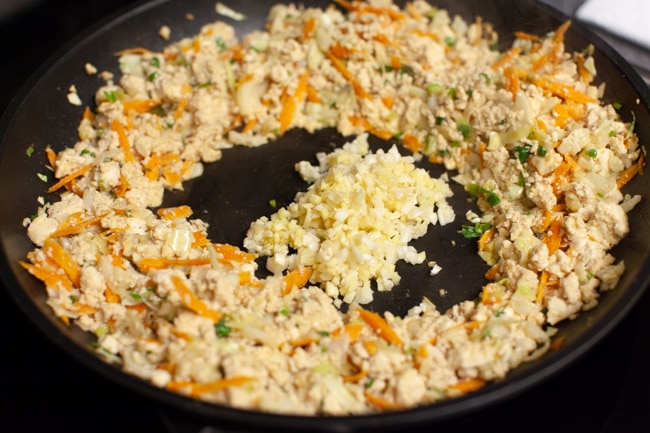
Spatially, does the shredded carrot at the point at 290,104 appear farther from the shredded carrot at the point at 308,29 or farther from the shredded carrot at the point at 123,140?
the shredded carrot at the point at 123,140

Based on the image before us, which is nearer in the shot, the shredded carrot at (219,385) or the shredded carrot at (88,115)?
the shredded carrot at (219,385)

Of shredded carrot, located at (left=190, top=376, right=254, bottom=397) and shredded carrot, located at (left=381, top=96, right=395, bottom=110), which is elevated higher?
shredded carrot, located at (left=381, top=96, right=395, bottom=110)

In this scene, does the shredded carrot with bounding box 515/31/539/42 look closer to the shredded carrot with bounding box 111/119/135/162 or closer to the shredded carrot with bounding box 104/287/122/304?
the shredded carrot with bounding box 111/119/135/162

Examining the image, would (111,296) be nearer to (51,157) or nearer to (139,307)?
(139,307)

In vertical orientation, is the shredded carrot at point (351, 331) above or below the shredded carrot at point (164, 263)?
above

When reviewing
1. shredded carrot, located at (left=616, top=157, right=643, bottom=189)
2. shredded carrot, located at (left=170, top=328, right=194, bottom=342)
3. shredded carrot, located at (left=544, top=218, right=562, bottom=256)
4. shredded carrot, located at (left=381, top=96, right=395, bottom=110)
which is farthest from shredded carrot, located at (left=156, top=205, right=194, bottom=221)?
shredded carrot, located at (left=616, top=157, right=643, bottom=189)

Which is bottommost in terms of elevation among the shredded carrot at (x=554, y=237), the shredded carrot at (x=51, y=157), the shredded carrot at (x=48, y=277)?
the shredded carrot at (x=51, y=157)

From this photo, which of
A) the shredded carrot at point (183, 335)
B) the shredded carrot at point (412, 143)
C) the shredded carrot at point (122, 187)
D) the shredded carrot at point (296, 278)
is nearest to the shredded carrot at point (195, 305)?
the shredded carrot at point (183, 335)
